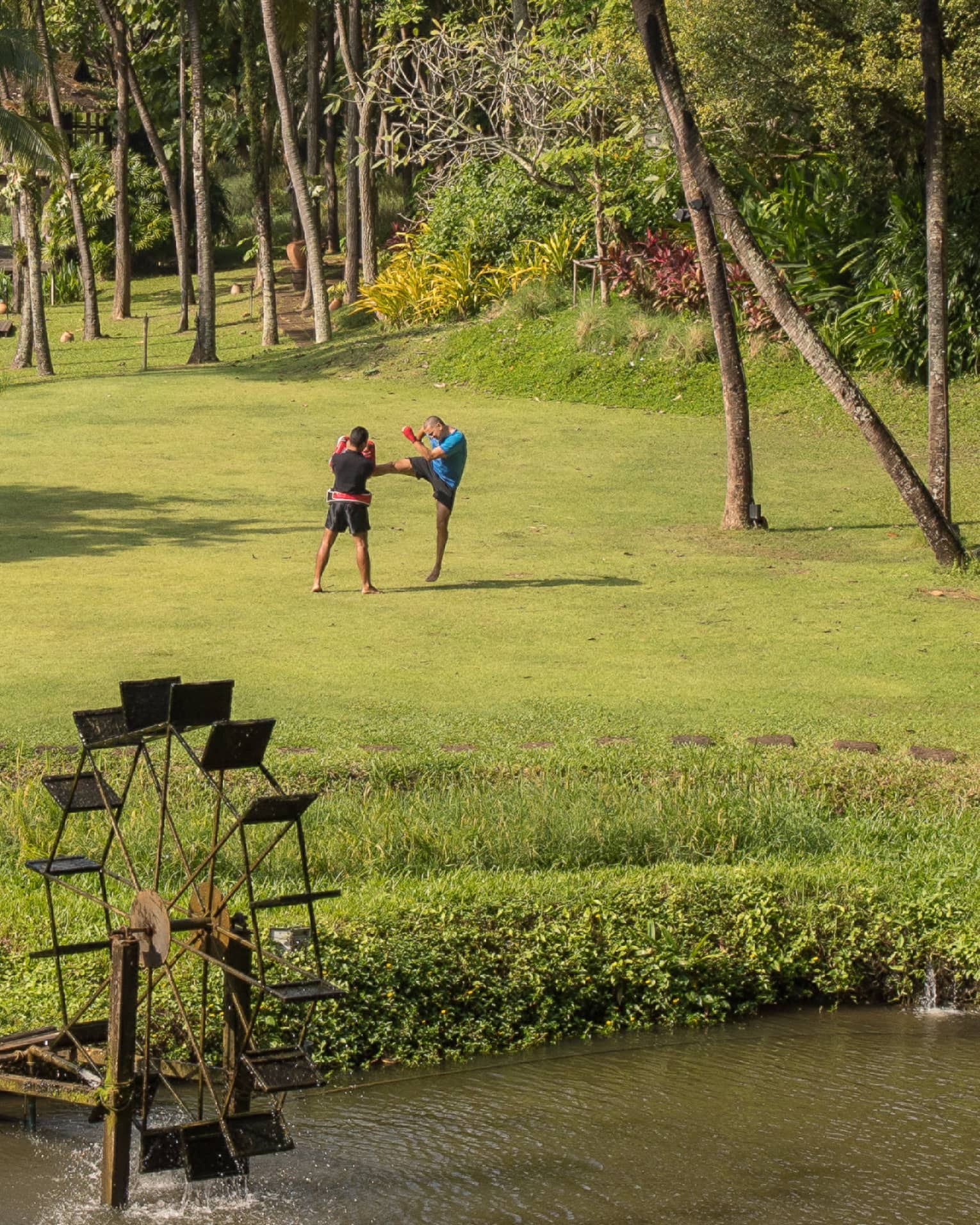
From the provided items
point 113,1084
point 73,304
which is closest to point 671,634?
point 113,1084

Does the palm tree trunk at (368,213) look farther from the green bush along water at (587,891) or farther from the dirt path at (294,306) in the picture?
the green bush along water at (587,891)

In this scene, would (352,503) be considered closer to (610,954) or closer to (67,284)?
(610,954)

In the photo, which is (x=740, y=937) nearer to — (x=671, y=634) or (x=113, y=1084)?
(x=113, y=1084)

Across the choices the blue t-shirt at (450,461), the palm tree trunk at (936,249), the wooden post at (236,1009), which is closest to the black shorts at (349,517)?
the blue t-shirt at (450,461)

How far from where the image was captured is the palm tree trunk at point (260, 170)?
3375 cm

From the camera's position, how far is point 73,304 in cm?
4650

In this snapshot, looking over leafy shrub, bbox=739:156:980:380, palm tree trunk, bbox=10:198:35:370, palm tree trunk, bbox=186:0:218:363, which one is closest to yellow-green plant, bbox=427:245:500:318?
palm tree trunk, bbox=186:0:218:363

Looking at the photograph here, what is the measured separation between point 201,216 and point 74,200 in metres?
6.97

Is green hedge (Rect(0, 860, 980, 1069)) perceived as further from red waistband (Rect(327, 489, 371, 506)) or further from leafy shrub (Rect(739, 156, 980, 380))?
leafy shrub (Rect(739, 156, 980, 380))

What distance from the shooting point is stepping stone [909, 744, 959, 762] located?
33.6ft

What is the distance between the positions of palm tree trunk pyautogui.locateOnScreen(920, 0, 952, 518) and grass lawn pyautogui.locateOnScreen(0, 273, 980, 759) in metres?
1.14

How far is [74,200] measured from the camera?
1479 inches

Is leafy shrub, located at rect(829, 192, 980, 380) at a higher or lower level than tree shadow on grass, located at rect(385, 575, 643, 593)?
higher

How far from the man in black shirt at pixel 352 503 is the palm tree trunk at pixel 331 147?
99.1 feet
